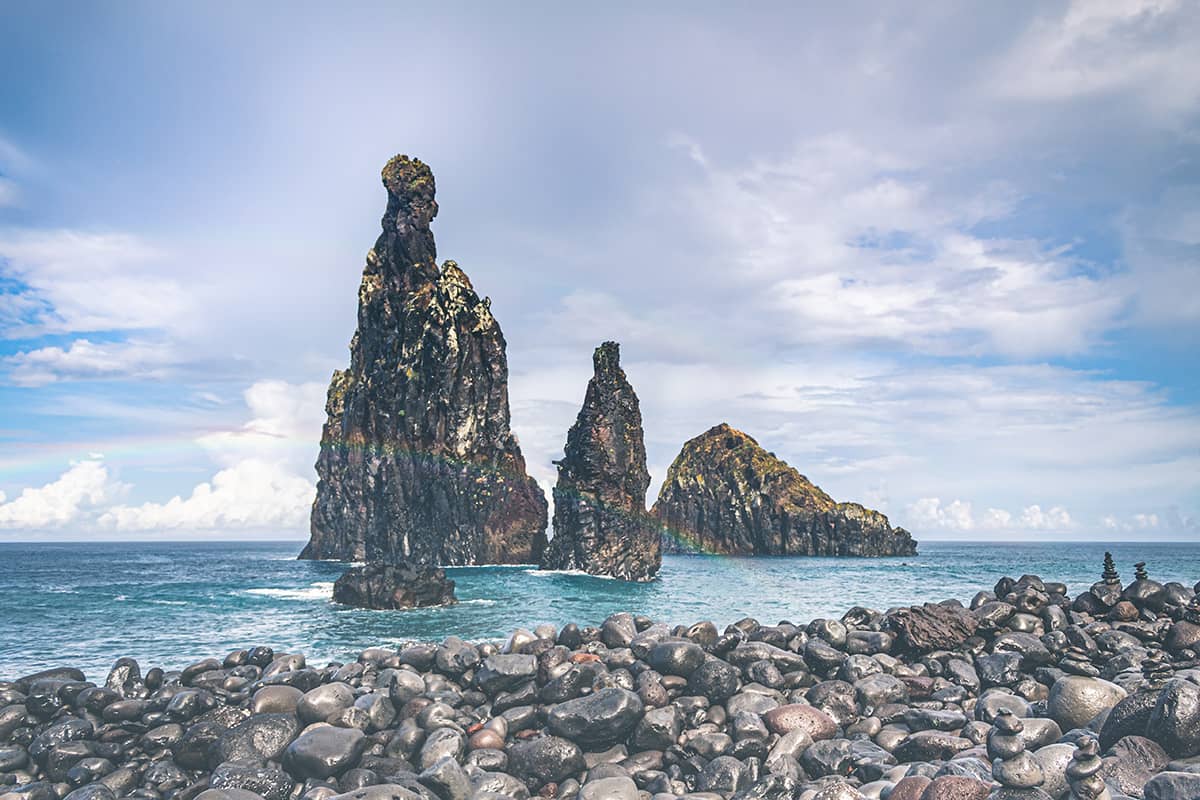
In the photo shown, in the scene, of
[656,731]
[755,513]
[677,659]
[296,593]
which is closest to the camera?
[656,731]

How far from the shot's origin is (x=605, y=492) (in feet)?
225

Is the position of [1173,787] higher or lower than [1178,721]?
lower

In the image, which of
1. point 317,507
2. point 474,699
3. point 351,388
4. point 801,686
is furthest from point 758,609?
point 317,507

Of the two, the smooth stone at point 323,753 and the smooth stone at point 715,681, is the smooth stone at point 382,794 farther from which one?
the smooth stone at point 715,681

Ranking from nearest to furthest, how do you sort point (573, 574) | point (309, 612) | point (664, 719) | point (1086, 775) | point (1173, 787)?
point (1173, 787) < point (1086, 775) < point (664, 719) < point (309, 612) < point (573, 574)

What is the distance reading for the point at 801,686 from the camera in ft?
43.2

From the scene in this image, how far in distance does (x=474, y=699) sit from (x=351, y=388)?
337 feet

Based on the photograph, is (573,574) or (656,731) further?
(573,574)

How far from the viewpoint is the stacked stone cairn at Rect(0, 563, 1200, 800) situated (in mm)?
8367

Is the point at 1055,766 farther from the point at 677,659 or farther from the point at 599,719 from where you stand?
the point at 677,659

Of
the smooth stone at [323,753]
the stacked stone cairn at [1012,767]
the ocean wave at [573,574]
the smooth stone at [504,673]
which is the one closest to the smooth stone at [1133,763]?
the stacked stone cairn at [1012,767]

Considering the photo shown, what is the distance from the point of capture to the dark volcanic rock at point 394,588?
127 feet

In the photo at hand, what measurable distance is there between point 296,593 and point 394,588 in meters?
15.4

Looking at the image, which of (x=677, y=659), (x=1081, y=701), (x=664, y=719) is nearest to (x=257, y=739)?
(x=664, y=719)
